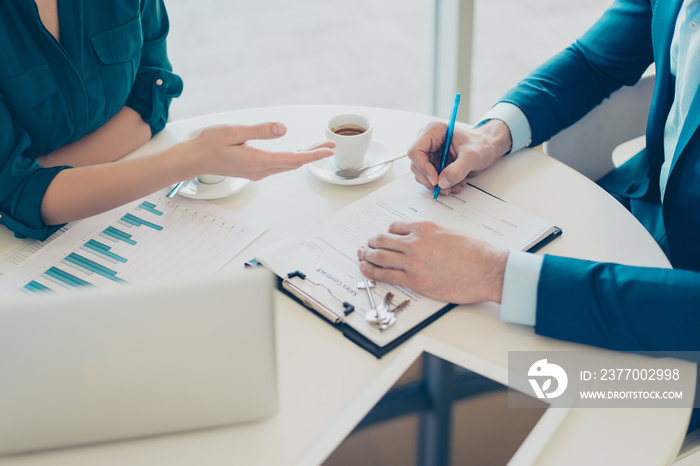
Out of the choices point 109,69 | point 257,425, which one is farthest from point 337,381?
point 109,69

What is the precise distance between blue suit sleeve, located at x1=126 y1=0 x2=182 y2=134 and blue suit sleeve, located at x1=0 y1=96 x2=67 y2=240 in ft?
0.95

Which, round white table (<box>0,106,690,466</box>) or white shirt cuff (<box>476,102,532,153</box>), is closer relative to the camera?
round white table (<box>0,106,690,466</box>)

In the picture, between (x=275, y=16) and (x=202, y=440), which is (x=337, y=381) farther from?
(x=275, y=16)

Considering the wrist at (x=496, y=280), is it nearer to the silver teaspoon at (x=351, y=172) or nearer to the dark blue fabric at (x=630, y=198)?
the dark blue fabric at (x=630, y=198)

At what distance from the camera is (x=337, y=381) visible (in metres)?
0.77

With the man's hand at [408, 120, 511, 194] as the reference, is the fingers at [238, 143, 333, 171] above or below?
above

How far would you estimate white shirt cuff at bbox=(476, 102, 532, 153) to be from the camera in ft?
3.98

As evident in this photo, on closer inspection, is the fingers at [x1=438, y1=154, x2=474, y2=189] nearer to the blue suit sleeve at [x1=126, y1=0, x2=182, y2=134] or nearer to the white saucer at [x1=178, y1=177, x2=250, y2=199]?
the white saucer at [x1=178, y1=177, x2=250, y2=199]

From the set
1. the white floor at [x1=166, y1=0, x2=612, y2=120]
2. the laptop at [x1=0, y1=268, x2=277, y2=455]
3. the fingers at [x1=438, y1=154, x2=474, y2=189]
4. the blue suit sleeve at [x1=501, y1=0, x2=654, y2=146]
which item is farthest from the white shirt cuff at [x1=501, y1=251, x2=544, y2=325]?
the white floor at [x1=166, y1=0, x2=612, y2=120]

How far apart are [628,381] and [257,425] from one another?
48cm

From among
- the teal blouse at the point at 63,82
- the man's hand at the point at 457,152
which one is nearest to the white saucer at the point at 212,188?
the teal blouse at the point at 63,82

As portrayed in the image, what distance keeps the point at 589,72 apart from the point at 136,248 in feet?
3.38

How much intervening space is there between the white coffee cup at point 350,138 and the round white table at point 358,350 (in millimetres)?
54

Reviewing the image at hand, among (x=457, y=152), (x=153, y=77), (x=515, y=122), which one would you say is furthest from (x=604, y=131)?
(x=153, y=77)
